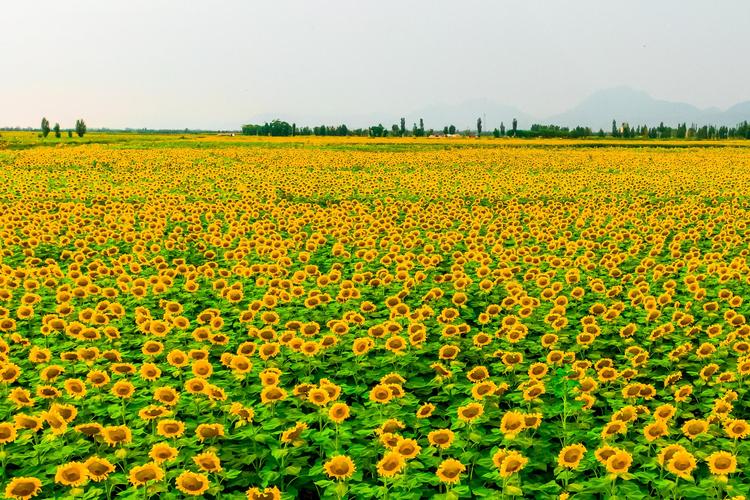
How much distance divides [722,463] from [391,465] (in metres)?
2.27

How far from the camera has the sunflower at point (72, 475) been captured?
3705 mm

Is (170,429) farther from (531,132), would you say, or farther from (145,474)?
(531,132)

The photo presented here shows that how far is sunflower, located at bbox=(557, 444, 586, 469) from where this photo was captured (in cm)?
390

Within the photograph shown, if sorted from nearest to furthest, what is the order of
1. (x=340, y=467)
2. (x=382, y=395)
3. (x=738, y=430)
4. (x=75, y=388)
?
(x=340, y=467), (x=738, y=430), (x=382, y=395), (x=75, y=388)

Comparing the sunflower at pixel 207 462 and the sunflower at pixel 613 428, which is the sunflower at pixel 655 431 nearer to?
the sunflower at pixel 613 428

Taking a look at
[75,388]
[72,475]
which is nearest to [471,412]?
[72,475]

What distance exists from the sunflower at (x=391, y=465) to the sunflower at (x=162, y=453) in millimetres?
1502

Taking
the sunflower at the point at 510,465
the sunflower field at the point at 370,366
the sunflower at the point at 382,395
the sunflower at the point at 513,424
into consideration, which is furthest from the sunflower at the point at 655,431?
→ the sunflower at the point at 382,395

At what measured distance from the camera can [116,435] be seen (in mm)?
4219

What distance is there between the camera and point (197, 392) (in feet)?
16.1

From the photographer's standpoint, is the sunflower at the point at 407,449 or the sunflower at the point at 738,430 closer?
the sunflower at the point at 407,449

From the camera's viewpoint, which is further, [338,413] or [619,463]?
[338,413]

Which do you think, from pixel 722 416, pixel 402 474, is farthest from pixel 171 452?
pixel 722 416

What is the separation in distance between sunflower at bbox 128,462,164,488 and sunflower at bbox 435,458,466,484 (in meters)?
1.91
